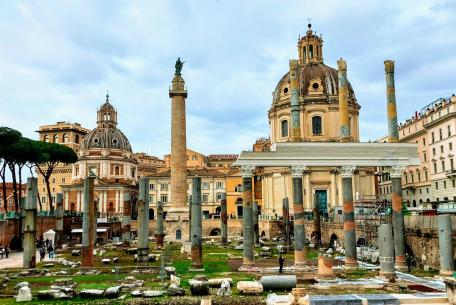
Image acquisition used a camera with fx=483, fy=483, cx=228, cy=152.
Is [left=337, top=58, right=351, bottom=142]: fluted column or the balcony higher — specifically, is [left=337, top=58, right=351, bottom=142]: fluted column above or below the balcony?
above

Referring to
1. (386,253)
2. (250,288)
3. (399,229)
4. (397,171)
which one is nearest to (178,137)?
(397,171)

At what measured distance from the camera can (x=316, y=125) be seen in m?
57.3

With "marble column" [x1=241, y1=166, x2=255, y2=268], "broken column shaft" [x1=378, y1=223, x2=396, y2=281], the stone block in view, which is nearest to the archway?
"marble column" [x1=241, y1=166, x2=255, y2=268]

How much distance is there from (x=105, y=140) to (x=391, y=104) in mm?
66697

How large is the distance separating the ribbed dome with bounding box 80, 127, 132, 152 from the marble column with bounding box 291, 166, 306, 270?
64600mm

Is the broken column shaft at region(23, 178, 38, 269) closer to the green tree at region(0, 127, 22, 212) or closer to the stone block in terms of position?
the stone block

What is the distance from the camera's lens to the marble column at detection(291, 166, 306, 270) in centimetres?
2341

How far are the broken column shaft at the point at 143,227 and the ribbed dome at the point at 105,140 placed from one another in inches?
2211

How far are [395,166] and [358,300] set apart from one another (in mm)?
11126

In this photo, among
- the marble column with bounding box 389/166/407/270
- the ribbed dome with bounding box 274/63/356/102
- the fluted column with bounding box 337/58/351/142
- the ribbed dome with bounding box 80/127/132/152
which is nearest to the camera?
the marble column with bounding box 389/166/407/270

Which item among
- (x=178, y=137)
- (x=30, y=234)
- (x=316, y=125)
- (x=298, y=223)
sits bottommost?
(x=30, y=234)

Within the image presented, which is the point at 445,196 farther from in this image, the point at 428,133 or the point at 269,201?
the point at 269,201

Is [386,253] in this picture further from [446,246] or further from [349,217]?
[349,217]

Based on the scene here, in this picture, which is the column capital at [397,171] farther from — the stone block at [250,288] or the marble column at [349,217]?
the stone block at [250,288]
